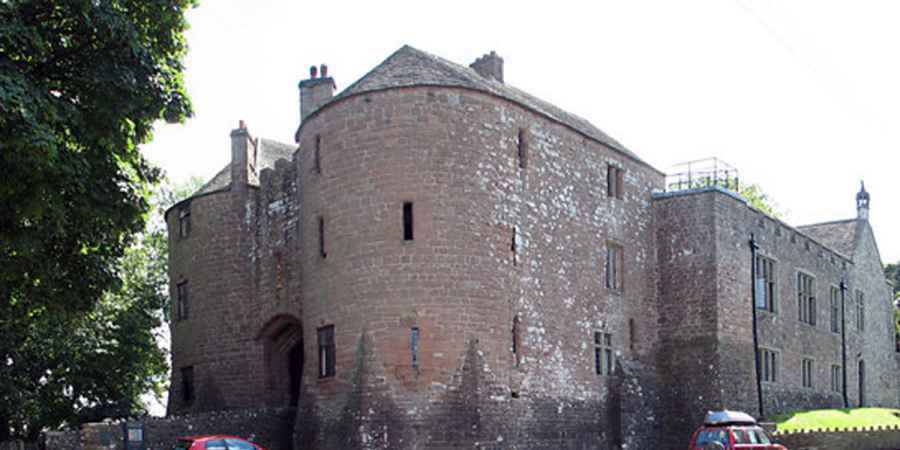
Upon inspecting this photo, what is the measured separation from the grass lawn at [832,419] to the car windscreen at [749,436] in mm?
7321

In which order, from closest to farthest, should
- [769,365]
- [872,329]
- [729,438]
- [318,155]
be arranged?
[729,438] → [318,155] → [769,365] → [872,329]

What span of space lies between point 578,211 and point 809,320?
1671 centimetres

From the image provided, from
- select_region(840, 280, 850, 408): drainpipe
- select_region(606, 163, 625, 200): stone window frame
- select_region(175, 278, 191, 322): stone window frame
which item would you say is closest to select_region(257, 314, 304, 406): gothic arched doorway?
select_region(175, 278, 191, 322): stone window frame

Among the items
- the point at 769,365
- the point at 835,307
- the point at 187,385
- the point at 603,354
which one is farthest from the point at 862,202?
the point at 187,385

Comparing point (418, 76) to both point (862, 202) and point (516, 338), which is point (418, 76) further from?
point (862, 202)

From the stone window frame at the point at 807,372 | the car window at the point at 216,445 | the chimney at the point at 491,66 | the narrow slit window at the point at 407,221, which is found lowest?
the car window at the point at 216,445

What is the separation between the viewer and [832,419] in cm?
3734

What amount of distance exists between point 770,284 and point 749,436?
15981mm

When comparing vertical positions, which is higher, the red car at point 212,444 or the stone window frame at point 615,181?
the stone window frame at point 615,181

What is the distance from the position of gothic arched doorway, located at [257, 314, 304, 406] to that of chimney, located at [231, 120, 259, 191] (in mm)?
5097

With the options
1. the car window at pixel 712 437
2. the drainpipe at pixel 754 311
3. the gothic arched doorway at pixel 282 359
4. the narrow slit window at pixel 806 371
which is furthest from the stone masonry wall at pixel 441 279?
the narrow slit window at pixel 806 371

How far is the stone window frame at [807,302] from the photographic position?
4375 cm

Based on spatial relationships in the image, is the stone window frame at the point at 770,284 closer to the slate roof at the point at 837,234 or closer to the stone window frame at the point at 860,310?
the slate roof at the point at 837,234

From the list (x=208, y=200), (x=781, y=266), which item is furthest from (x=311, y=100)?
(x=781, y=266)
